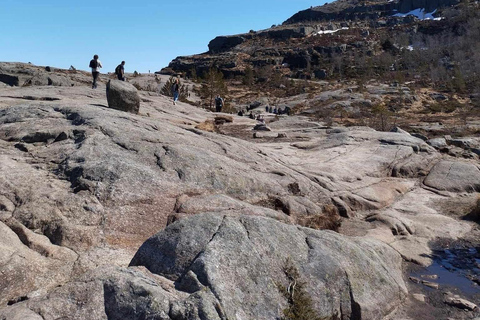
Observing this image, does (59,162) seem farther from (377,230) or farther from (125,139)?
(377,230)

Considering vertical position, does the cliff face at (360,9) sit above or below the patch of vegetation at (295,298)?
above

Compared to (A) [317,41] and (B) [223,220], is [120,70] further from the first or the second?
(A) [317,41]

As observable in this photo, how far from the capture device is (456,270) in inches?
457

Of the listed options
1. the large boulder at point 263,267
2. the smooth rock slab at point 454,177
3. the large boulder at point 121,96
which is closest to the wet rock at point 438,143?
the smooth rock slab at point 454,177

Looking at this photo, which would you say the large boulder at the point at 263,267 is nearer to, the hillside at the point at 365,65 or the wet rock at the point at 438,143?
the wet rock at the point at 438,143

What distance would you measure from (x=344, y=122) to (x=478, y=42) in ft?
234

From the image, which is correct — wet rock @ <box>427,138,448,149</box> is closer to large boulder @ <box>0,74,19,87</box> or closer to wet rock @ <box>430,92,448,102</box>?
wet rock @ <box>430,92,448,102</box>

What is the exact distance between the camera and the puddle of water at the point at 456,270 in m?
10.7

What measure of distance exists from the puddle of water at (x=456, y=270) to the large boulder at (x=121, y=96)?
13.1 m

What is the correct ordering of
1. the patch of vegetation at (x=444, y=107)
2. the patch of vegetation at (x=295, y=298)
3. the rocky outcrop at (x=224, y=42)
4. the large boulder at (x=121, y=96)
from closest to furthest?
the patch of vegetation at (x=295, y=298) < the large boulder at (x=121, y=96) < the patch of vegetation at (x=444, y=107) < the rocky outcrop at (x=224, y=42)

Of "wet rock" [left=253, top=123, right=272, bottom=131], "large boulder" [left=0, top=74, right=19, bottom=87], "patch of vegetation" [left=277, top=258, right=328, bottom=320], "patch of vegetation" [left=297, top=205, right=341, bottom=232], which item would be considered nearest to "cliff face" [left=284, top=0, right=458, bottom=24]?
"large boulder" [left=0, top=74, right=19, bottom=87]

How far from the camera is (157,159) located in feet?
41.4

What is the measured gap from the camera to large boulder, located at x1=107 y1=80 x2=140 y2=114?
17734mm

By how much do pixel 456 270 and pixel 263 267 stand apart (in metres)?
7.32
